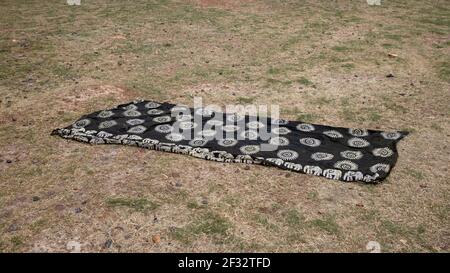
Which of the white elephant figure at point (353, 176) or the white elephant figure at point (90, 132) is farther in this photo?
the white elephant figure at point (90, 132)

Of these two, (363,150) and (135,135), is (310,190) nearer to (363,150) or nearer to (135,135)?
(363,150)

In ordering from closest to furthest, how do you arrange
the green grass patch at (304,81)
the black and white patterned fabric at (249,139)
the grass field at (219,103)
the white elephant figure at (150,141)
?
the grass field at (219,103)
the black and white patterned fabric at (249,139)
the white elephant figure at (150,141)
the green grass patch at (304,81)

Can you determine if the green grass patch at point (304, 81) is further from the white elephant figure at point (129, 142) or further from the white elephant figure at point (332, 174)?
the white elephant figure at point (129, 142)

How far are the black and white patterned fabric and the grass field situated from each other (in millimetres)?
191

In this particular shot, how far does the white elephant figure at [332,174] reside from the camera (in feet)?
17.8

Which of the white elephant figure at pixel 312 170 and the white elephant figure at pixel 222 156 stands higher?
the white elephant figure at pixel 222 156

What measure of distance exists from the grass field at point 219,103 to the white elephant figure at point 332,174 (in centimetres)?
12

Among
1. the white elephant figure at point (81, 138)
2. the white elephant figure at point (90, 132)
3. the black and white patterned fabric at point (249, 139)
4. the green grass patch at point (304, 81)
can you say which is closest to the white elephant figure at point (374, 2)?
the green grass patch at point (304, 81)

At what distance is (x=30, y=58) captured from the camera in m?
10.1

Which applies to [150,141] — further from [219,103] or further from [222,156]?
[219,103]

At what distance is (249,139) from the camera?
6.32 metres

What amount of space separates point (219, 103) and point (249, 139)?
1694 millimetres

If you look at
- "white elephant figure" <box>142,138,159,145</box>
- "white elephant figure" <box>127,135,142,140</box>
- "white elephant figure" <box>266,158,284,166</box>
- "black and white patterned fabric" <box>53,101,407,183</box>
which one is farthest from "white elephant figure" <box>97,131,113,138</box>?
"white elephant figure" <box>266,158,284,166</box>
